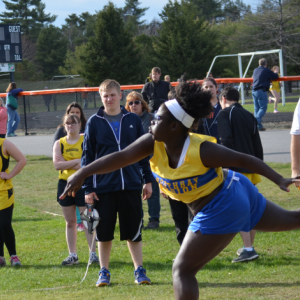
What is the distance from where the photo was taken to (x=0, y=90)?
49.0m

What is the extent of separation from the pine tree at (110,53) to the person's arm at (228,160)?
1867 inches

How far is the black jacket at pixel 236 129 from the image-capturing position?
5.88 m

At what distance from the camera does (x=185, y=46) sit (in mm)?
52281

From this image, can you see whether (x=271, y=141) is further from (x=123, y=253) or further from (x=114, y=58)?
(x=114, y=58)

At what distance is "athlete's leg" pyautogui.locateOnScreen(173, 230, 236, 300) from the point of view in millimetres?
3365

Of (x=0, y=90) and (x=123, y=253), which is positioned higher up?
(x=0, y=90)

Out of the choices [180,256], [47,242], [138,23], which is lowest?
[47,242]

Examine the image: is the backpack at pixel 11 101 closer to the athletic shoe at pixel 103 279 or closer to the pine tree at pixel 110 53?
the athletic shoe at pixel 103 279

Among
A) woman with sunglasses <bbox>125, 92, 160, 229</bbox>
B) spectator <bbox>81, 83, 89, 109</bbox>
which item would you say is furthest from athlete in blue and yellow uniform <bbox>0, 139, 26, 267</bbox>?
spectator <bbox>81, 83, 89, 109</bbox>

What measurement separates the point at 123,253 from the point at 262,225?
10.2ft

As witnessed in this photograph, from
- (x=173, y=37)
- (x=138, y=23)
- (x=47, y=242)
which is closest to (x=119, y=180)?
(x=47, y=242)

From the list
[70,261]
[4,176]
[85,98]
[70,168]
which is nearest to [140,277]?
[70,261]

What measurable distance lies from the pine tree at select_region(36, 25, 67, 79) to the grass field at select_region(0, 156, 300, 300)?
66359 mm

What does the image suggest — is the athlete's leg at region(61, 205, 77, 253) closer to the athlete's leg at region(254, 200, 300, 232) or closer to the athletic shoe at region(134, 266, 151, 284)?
the athletic shoe at region(134, 266, 151, 284)
